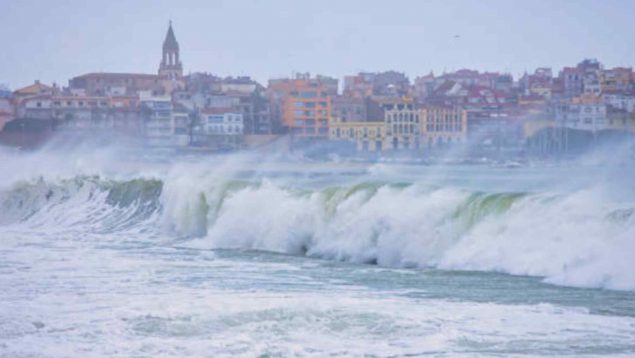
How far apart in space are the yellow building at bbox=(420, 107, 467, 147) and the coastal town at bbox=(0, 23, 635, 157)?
0.10 m

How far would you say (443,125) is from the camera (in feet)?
318

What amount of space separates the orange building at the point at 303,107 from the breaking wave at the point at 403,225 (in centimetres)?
6422

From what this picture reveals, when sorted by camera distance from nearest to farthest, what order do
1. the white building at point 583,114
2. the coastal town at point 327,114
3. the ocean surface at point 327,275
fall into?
1. the ocean surface at point 327,275
2. the white building at point 583,114
3. the coastal town at point 327,114

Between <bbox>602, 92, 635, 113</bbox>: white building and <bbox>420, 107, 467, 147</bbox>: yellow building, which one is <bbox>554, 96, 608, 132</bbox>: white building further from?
<bbox>420, 107, 467, 147</bbox>: yellow building

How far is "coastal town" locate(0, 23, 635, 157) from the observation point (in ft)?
293

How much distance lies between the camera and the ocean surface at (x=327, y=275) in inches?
526

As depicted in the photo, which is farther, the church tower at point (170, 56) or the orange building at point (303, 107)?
the church tower at point (170, 56)

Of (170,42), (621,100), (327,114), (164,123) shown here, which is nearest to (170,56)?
(170,42)

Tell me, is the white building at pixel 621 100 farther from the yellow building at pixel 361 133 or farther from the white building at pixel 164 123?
the white building at pixel 164 123

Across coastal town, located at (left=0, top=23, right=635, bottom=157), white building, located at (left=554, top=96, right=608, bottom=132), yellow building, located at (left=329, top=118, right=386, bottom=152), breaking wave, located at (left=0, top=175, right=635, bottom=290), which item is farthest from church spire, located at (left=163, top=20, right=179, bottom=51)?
breaking wave, located at (left=0, top=175, right=635, bottom=290)

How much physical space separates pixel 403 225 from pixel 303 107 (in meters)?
79.7

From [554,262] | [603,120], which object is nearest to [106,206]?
[554,262]

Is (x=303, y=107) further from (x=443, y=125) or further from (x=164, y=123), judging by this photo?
(x=443, y=125)

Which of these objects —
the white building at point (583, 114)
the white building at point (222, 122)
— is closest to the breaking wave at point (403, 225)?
the white building at point (583, 114)
